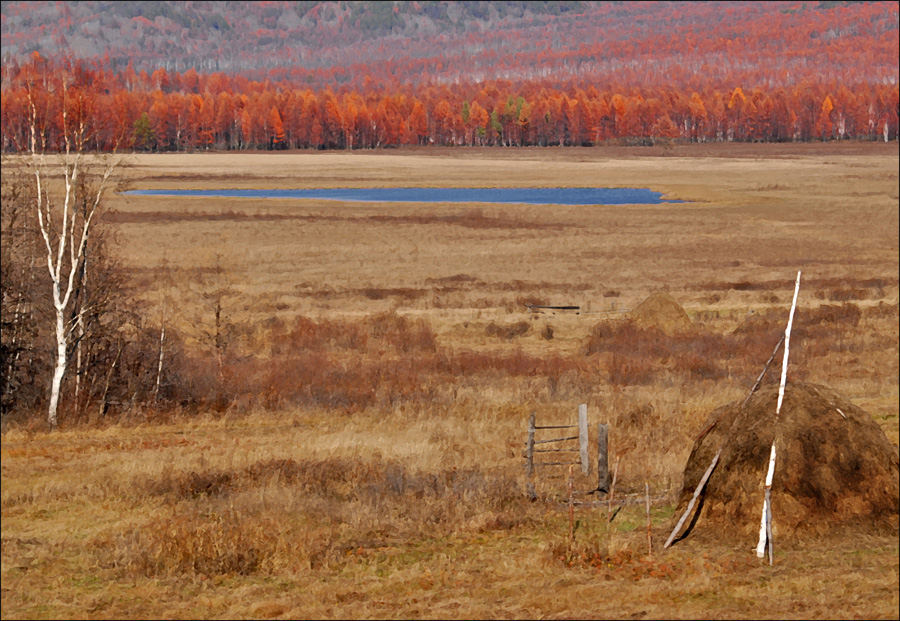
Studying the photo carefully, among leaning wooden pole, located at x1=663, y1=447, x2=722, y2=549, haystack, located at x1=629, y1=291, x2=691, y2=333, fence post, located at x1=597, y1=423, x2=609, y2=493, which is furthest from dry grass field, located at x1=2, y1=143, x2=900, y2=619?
fence post, located at x1=597, y1=423, x2=609, y2=493

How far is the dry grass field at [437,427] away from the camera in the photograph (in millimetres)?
13805

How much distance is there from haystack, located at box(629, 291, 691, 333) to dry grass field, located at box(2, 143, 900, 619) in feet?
1.28

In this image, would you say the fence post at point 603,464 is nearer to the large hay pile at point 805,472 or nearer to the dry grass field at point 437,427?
the dry grass field at point 437,427

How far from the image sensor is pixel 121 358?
27547 mm

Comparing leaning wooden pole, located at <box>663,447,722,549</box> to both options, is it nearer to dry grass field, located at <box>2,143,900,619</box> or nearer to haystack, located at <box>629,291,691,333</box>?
dry grass field, located at <box>2,143,900,619</box>

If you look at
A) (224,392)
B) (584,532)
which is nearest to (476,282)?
(224,392)

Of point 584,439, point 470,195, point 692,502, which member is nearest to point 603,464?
point 584,439

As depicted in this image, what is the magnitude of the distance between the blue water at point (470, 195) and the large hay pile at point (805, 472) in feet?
236

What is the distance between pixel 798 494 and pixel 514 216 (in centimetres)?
6178

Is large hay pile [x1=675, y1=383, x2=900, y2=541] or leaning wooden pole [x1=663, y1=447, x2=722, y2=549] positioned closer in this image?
leaning wooden pole [x1=663, y1=447, x2=722, y2=549]

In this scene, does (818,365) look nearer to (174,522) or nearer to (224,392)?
(224,392)

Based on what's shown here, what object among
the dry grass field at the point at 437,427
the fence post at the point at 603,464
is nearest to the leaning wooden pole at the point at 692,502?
the dry grass field at the point at 437,427

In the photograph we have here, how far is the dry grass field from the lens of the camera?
13805 mm

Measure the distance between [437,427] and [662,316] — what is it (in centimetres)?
1666
